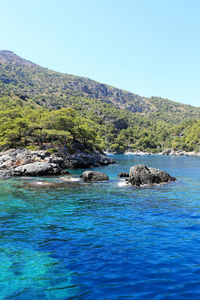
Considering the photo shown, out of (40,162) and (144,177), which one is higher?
(40,162)

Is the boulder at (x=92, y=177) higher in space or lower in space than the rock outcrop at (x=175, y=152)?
lower

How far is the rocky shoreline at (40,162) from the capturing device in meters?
45.1

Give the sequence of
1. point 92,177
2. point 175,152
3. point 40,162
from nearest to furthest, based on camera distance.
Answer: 1. point 92,177
2. point 40,162
3. point 175,152

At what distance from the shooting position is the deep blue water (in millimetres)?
7922

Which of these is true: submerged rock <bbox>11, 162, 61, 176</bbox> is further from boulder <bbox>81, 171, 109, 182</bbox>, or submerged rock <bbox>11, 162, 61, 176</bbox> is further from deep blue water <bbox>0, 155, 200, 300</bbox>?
deep blue water <bbox>0, 155, 200, 300</bbox>

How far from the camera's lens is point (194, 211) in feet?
60.1

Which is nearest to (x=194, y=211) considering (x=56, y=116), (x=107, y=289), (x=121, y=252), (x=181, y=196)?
(x=181, y=196)

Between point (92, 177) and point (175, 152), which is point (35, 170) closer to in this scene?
point (92, 177)

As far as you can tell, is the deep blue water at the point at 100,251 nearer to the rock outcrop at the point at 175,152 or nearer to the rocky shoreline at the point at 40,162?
the rocky shoreline at the point at 40,162

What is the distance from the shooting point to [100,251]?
10969 mm

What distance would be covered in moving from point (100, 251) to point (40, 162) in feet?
131

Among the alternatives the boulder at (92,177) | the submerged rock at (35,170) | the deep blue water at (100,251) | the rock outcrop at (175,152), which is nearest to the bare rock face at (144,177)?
the boulder at (92,177)

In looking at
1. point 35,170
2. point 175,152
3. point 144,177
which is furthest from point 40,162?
point 175,152

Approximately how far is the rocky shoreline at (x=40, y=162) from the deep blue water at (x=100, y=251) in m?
24.9
